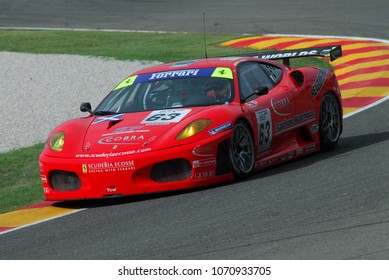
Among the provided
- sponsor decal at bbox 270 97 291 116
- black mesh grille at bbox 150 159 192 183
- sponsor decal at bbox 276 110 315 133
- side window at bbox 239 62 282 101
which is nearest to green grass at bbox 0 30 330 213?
side window at bbox 239 62 282 101

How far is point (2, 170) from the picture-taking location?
12078mm

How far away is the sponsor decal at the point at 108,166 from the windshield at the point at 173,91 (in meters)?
1.18

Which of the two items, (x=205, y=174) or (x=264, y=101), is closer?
(x=205, y=174)

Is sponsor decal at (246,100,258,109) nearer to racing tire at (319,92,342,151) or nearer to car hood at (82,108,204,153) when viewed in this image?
car hood at (82,108,204,153)

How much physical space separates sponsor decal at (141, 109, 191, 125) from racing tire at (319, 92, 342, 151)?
6.38 ft

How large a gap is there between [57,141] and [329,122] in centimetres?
313

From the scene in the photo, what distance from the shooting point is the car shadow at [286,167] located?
31.3 ft

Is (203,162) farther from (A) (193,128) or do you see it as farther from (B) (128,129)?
(B) (128,129)

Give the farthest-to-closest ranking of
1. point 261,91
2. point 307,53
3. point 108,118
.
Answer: point 307,53 → point 261,91 → point 108,118

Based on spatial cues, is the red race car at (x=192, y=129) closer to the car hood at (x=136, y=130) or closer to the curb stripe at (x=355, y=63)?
the car hood at (x=136, y=130)

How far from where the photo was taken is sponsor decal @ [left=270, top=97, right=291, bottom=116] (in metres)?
10.6

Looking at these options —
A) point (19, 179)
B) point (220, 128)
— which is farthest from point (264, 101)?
point (19, 179)

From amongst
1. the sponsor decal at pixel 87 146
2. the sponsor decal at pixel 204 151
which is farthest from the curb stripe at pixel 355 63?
the sponsor decal at pixel 87 146

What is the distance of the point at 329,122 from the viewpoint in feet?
37.8
